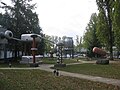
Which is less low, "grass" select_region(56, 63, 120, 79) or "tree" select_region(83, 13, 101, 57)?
"tree" select_region(83, 13, 101, 57)

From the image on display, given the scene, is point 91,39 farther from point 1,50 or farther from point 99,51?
point 1,50

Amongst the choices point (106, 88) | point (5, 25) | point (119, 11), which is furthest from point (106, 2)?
point (106, 88)

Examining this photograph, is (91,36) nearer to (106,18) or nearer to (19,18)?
(106,18)

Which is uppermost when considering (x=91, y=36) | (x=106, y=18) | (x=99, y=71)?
(x=106, y=18)

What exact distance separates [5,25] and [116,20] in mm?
18588

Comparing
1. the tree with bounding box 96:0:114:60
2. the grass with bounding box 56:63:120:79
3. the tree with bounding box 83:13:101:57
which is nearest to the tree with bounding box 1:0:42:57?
the tree with bounding box 96:0:114:60

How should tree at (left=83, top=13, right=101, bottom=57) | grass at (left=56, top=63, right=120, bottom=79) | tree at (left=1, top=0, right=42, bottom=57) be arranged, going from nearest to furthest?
1. grass at (left=56, top=63, right=120, bottom=79)
2. tree at (left=1, top=0, right=42, bottom=57)
3. tree at (left=83, top=13, right=101, bottom=57)

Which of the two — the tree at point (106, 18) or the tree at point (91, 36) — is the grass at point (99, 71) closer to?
the tree at point (106, 18)

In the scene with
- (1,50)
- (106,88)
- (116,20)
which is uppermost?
(116,20)

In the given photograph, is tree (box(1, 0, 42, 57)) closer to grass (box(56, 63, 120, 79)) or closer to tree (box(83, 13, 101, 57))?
grass (box(56, 63, 120, 79))

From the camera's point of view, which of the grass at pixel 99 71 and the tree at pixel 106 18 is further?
the tree at pixel 106 18

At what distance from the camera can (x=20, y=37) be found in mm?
49344

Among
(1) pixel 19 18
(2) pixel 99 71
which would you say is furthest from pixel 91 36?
(2) pixel 99 71

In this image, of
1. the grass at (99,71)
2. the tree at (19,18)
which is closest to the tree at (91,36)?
the tree at (19,18)
